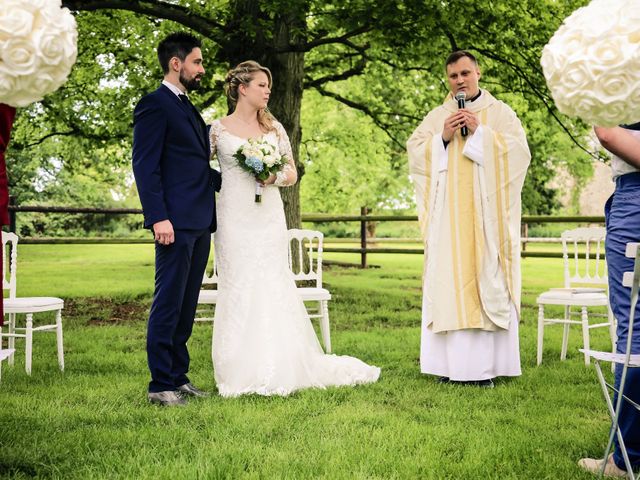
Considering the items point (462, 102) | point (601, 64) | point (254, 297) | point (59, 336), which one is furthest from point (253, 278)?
point (601, 64)

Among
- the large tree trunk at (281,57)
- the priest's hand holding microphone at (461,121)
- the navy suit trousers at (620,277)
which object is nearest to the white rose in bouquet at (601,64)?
the navy suit trousers at (620,277)

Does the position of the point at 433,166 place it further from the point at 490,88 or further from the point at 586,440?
the point at 490,88

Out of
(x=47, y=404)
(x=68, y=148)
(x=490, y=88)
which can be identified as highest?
(x=490, y=88)

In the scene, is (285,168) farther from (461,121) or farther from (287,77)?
(287,77)

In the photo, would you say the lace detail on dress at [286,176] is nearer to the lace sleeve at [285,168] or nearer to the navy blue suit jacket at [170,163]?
the lace sleeve at [285,168]

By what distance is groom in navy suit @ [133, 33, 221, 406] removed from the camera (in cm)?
469

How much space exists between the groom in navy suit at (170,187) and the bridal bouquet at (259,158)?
0.33 m

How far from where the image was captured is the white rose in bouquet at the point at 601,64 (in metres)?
2.17

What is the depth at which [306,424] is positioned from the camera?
14.0 feet

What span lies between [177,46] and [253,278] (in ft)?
5.58

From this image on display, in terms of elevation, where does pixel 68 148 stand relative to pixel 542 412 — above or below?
above

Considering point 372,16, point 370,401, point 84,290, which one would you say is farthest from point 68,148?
point 370,401

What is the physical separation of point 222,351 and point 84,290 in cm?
815

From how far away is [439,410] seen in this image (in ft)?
15.2
